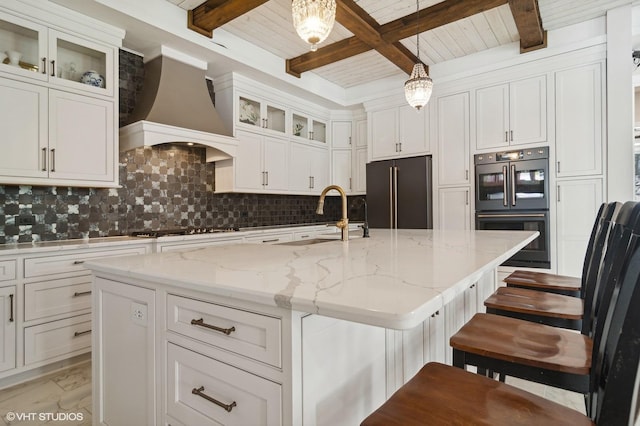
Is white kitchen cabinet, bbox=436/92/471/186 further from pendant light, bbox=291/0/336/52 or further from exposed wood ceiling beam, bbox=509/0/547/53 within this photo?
pendant light, bbox=291/0/336/52

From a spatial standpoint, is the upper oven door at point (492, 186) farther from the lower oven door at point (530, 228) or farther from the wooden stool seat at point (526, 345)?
the wooden stool seat at point (526, 345)

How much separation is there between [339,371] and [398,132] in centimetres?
413

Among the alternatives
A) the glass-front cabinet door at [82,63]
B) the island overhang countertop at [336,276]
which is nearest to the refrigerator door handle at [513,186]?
the island overhang countertop at [336,276]

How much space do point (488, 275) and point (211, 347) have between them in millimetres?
2114

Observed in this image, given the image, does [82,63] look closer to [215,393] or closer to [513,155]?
[215,393]

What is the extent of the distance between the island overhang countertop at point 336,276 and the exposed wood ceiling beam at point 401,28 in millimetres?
2389

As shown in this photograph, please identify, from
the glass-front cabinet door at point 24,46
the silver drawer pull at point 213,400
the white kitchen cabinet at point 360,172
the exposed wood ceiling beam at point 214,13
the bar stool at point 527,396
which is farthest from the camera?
the white kitchen cabinet at point 360,172

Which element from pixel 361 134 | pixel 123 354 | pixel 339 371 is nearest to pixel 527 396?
pixel 339 371

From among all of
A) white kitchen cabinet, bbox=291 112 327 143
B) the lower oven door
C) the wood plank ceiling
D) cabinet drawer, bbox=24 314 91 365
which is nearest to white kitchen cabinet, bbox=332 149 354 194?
white kitchen cabinet, bbox=291 112 327 143

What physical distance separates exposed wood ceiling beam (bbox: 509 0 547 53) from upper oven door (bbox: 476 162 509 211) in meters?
1.25

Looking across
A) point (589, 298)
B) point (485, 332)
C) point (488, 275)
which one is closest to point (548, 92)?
point (488, 275)

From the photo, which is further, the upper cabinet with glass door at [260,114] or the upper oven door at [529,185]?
the upper cabinet with glass door at [260,114]

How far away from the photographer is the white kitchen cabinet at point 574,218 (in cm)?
335

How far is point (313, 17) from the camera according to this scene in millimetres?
1669
